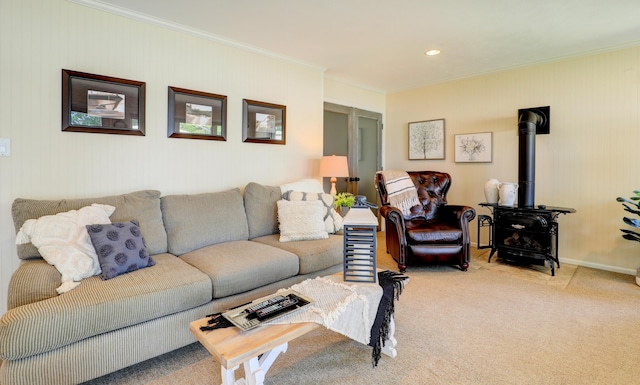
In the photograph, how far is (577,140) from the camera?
370 cm

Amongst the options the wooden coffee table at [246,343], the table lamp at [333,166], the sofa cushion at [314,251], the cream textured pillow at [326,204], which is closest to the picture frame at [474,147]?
the table lamp at [333,166]

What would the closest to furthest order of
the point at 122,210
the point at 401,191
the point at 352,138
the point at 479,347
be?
the point at 479,347
the point at 122,210
the point at 401,191
the point at 352,138

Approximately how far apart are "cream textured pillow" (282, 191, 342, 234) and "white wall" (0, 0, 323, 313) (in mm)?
626

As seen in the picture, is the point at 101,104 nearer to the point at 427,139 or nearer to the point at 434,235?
the point at 434,235

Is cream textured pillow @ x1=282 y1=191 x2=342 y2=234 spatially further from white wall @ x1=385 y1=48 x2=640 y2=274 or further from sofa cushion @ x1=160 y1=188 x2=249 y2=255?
white wall @ x1=385 y1=48 x2=640 y2=274

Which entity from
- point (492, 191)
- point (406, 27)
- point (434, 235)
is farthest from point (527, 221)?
point (406, 27)

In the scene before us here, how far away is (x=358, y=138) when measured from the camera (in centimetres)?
502

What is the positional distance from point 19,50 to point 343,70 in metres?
3.17

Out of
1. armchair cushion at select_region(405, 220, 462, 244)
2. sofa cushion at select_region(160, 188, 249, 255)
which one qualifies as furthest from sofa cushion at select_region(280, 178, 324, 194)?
armchair cushion at select_region(405, 220, 462, 244)

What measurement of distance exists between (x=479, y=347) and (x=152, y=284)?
79.2 inches

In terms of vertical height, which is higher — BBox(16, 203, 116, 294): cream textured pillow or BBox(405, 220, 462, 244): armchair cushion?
BBox(16, 203, 116, 294): cream textured pillow

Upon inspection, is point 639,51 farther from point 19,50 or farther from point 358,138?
point 19,50

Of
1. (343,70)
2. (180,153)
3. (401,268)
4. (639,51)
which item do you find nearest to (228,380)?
(180,153)

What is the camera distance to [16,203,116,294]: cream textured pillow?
1.82m
